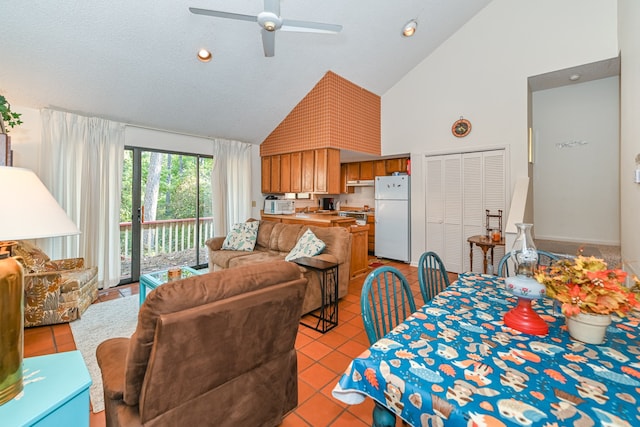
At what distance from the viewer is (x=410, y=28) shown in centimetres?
395

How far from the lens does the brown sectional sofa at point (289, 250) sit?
10.2ft

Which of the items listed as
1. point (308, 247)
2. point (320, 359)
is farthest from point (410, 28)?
point (320, 359)

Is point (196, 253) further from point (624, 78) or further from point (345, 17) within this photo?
point (624, 78)

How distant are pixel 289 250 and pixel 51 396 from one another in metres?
2.98

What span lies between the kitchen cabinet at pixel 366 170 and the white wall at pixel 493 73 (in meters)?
0.91

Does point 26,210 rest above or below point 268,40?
below

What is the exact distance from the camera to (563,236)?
4.56 meters

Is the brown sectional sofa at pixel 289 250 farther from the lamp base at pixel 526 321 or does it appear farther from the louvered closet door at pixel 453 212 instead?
the louvered closet door at pixel 453 212

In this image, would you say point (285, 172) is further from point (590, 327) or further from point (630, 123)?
point (590, 327)

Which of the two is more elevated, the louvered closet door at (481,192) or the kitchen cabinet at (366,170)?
the kitchen cabinet at (366,170)

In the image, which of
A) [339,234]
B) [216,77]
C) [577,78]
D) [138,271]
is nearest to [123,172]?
[138,271]

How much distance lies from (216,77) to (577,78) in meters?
5.15

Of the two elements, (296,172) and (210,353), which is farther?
(296,172)

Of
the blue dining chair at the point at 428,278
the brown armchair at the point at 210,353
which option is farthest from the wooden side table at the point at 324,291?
the brown armchair at the point at 210,353
